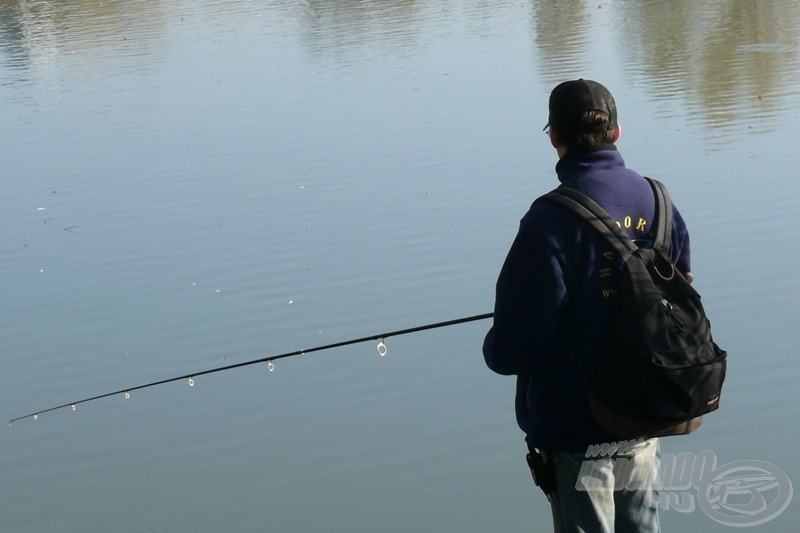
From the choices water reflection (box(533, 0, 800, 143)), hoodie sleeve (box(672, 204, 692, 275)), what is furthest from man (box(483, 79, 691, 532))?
water reflection (box(533, 0, 800, 143))

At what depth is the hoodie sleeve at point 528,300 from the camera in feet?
8.36

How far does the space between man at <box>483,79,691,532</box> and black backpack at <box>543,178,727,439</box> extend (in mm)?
35

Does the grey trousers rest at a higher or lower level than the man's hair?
lower

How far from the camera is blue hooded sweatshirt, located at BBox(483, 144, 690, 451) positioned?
256 centimetres

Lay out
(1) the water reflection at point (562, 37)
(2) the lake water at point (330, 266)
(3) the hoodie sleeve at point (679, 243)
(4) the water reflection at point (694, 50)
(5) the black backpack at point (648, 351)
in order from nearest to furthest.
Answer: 1. (5) the black backpack at point (648, 351)
2. (3) the hoodie sleeve at point (679, 243)
3. (2) the lake water at point (330, 266)
4. (4) the water reflection at point (694, 50)
5. (1) the water reflection at point (562, 37)

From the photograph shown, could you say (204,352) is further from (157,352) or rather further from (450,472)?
(450,472)

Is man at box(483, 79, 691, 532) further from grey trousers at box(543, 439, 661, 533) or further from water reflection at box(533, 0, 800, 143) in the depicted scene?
water reflection at box(533, 0, 800, 143)

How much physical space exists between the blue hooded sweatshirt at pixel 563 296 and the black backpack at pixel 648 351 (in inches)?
1.3

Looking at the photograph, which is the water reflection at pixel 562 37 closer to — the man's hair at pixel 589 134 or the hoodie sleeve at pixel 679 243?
the hoodie sleeve at pixel 679 243

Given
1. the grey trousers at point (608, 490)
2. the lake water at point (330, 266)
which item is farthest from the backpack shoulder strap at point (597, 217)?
the lake water at point (330, 266)

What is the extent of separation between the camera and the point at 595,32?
17234mm

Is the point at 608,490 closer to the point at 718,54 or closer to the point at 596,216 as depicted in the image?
the point at 596,216

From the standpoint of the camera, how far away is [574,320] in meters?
2.62

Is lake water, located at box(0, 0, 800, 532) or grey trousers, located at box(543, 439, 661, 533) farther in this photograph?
lake water, located at box(0, 0, 800, 532)
